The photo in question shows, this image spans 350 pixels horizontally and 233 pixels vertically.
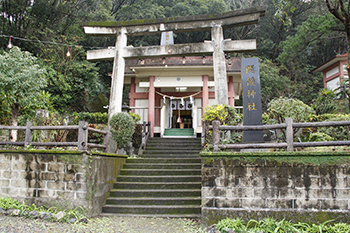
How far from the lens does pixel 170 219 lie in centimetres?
623

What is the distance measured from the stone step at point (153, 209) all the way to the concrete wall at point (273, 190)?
99 cm

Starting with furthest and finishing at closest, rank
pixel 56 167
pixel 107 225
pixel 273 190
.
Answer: pixel 56 167 < pixel 107 225 < pixel 273 190

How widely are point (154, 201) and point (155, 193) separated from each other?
0.33 m

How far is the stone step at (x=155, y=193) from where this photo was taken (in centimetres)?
705

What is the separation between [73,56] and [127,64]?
17.5ft

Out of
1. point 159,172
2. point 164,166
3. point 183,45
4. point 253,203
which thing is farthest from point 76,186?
point 183,45

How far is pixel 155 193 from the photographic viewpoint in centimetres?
713

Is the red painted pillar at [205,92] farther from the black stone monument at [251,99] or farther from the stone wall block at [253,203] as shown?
the stone wall block at [253,203]

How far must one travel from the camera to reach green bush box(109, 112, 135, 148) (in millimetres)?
9117

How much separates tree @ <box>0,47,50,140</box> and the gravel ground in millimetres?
4417

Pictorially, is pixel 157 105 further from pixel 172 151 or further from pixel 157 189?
pixel 157 189

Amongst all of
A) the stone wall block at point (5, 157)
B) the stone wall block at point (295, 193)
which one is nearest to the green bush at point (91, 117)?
the stone wall block at point (5, 157)

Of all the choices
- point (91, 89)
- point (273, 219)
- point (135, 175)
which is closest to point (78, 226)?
point (135, 175)

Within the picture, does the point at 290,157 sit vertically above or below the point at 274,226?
above
